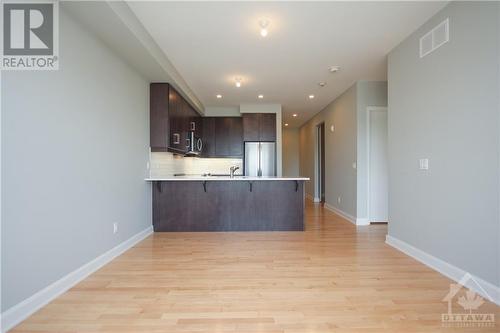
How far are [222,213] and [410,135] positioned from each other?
2.98m

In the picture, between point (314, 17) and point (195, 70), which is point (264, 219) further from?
point (314, 17)

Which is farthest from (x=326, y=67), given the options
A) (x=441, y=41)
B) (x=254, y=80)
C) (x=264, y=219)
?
(x=264, y=219)

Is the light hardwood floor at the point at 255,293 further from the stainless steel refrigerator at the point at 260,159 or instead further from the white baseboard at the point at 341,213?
the stainless steel refrigerator at the point at 260,159

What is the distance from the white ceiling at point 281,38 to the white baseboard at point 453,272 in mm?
2559

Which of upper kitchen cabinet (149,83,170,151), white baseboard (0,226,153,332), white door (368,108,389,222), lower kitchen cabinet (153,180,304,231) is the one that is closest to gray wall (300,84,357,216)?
white door (368,108,389,222)

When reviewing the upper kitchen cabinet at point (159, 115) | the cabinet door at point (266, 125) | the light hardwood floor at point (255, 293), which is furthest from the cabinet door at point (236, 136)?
the light hardwood floor at point (255, 293)

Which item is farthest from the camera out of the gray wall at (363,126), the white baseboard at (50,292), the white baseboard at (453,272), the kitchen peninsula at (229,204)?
the gray wall at (363,126)

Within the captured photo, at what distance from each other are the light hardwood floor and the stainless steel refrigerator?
324 cm

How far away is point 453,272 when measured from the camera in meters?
2.46

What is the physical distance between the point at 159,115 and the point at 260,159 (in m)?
3.04

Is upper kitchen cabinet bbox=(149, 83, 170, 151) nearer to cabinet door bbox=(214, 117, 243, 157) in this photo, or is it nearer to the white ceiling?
the white ceiling

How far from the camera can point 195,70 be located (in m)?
4.24

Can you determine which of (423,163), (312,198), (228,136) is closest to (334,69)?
(423,163)

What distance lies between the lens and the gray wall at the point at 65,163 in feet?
5.82
